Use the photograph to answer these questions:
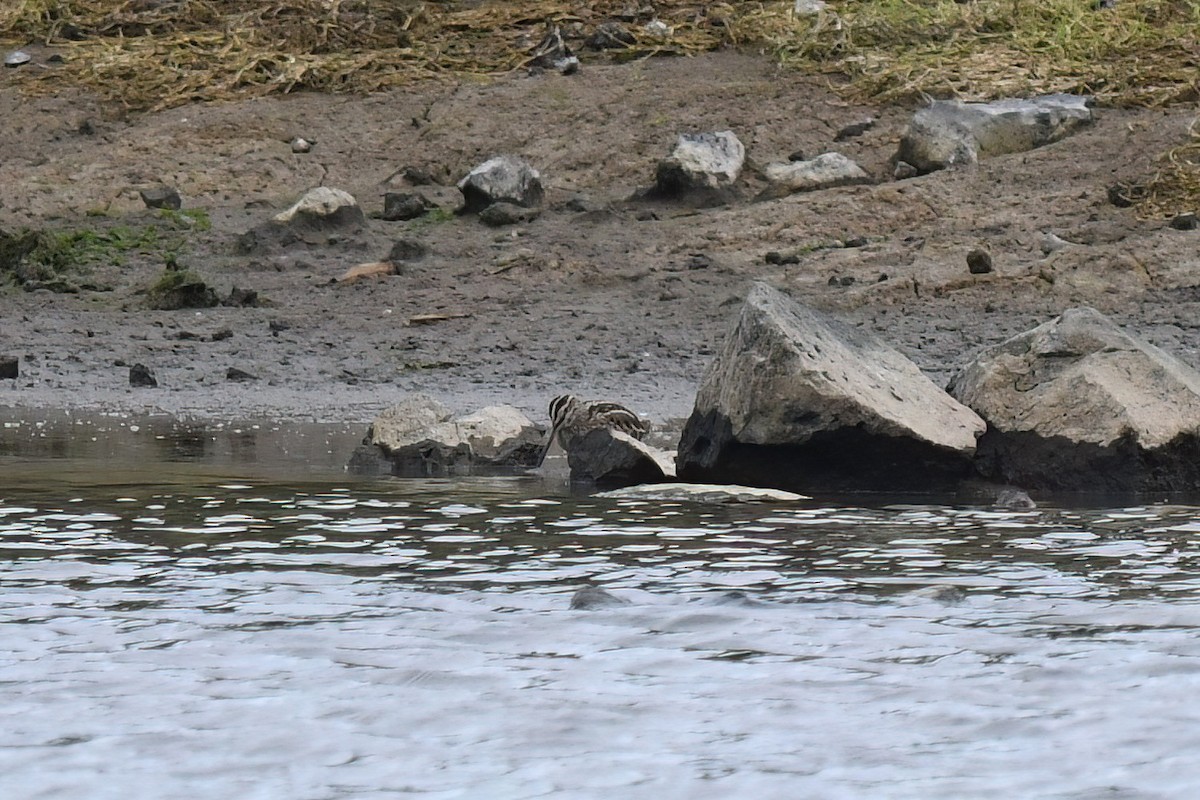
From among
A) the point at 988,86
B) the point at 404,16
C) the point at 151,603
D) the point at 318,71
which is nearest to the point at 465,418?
the point at 151,603

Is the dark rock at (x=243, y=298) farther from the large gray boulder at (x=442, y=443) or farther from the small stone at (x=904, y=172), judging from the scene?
the small stone at (x=904, y=172)

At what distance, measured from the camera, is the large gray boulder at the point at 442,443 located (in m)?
7.16

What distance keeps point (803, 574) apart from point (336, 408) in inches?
198

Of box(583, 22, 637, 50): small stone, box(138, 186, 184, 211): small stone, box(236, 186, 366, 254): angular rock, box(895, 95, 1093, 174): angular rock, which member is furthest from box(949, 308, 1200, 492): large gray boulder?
box(583, 22, 637, 50): small stone

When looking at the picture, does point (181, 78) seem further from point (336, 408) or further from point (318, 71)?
point (336, 408)

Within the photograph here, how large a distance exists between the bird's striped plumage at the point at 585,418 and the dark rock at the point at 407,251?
175 inches

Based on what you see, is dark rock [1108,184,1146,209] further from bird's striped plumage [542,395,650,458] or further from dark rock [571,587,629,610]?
dark rock [571,587,629,610]

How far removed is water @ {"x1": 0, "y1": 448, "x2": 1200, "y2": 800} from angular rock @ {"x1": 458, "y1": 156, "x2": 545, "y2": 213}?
22.3 ft

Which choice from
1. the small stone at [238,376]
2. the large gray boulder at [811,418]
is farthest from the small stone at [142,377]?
the large gray boulder at [811,418]

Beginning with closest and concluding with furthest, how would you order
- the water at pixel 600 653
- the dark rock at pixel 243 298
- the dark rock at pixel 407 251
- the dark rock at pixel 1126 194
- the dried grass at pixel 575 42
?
the water at pixel 600 653 → the dark rock at pixel 243 298 → the dark rock at pixel 1126 194 → the dark rock at pixel 407 251 → the dried grass at pixel 575 42

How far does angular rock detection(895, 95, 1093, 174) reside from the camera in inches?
479

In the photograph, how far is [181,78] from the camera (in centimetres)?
1479

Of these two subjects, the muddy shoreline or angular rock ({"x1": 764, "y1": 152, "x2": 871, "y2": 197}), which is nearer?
the muddy shoreline

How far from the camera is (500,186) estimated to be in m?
12.3
